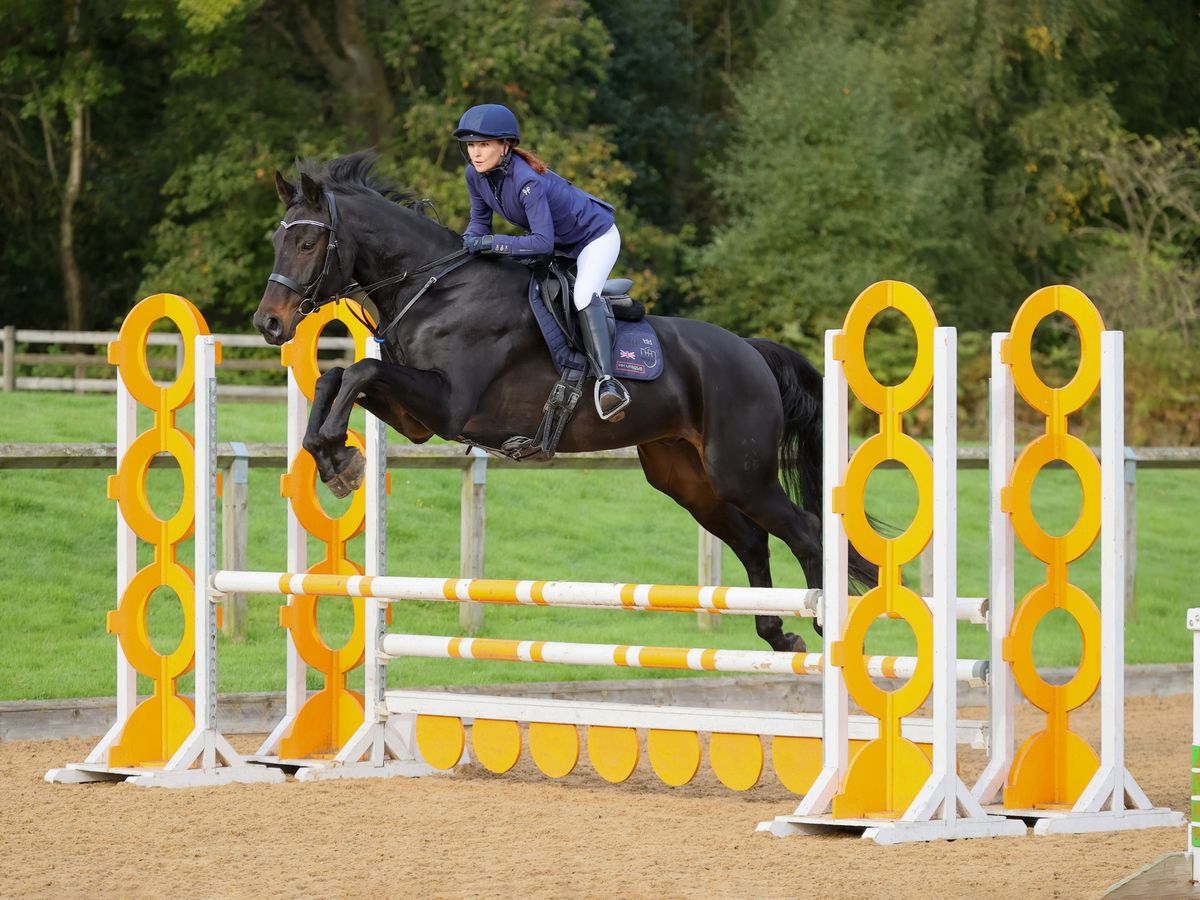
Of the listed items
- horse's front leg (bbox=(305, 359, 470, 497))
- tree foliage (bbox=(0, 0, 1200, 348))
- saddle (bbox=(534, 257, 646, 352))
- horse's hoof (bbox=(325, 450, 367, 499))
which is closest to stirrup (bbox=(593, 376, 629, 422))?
saddle (bbox=(534, 257, 646, 352))

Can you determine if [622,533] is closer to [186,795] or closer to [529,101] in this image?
[186,795]

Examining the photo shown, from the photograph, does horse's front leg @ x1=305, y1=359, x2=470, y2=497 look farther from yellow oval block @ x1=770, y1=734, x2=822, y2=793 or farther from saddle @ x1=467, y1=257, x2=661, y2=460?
yellow oval block @ x1=770, y1=734, x2=822, y2=793

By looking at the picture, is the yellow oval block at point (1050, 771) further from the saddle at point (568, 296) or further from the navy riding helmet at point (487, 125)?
the navy riding helmet at point (487, 125)

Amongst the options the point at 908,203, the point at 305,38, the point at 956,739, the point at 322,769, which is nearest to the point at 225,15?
the point at 305,38

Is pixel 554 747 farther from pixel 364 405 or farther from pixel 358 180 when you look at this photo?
pixel 358 180

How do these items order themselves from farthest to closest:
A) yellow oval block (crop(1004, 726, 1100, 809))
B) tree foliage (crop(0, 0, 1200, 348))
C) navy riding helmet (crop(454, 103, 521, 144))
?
tree foliage (crop(0, 0, 1200, 348))
navy riding helmet (crop(454, 103, 521, 144))
yellow oval block (crop(1004, 726, 1100, 809))

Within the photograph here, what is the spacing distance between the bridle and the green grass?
105 inches

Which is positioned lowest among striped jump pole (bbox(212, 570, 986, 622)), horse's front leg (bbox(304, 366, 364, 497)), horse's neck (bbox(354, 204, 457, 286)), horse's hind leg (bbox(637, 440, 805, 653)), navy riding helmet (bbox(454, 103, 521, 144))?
striped jump pole (bbox(212, 570, 986, 622))

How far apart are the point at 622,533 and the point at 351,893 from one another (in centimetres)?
742

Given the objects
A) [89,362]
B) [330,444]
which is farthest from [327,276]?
[89,362]

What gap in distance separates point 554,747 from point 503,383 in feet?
4.20

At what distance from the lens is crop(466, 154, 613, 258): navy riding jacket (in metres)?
5.52

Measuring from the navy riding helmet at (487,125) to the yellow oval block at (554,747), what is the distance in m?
1.97

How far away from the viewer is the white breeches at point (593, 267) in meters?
5.60
